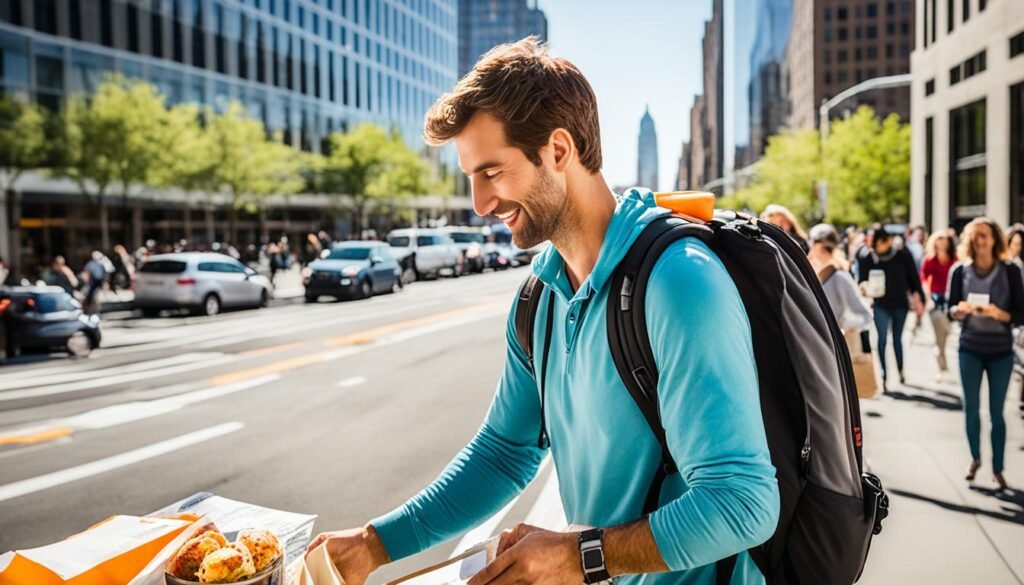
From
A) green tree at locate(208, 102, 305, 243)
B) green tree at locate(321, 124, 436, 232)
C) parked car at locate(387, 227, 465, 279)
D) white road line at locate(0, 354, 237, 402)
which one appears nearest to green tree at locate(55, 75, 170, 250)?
green tree at locate(208, 102, 305, 243)

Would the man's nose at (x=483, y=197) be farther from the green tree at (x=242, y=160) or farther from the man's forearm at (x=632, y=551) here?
the green tree at (x=242, y=160)

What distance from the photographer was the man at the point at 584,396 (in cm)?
140

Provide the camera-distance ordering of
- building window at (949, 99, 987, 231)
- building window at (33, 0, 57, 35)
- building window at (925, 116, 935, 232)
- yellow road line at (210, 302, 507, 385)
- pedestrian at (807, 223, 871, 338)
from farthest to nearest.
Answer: building window at (925, 116, 935, 232)
building window at (33, 0, 57, 35)
building window at (949, 99, 987, 231)
yellow road line at (210, 302, 507, 385)
pedestrian at (807, 223, 871, 338)

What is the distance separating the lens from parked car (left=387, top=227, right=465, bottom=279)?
3738 centimetres

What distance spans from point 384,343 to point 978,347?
10929mm

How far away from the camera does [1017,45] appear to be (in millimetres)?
30703

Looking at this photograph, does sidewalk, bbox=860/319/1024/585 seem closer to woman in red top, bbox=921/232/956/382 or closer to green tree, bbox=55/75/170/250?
woman in red top, bbox=921/232/956/382

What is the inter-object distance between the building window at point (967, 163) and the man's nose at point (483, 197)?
38.7 metres

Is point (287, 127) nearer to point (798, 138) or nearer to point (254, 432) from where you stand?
point (798, 138)

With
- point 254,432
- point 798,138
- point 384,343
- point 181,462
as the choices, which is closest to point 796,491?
point 181,462

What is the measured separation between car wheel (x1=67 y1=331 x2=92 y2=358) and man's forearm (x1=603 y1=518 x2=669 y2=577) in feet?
51.9

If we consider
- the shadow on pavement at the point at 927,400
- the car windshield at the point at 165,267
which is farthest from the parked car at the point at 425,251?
the shadow on pavement at the point at 927,400

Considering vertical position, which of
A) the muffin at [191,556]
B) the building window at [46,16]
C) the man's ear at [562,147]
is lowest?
the muffin at [191,556]

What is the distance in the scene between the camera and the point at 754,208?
7744 cm
